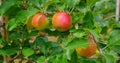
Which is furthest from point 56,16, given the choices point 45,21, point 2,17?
point 2,17

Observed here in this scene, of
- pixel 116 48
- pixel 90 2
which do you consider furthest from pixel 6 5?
pixel 116 48

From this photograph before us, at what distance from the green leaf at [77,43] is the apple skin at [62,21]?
0.10 metres

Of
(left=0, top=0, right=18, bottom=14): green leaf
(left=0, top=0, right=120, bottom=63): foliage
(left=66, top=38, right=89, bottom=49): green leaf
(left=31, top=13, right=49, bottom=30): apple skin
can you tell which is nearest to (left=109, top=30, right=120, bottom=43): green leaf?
(left=0, top=0, right=120, bottom=63): foliage

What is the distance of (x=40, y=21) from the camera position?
1197 mm

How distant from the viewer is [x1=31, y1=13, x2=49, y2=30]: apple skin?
3.93ft

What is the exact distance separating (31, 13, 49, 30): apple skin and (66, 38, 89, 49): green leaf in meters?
0.18

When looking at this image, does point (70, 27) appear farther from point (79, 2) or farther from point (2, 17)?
point (2, 17)

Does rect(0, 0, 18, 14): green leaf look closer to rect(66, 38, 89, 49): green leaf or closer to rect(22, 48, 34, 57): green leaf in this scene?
rect(22, 48, 34, 57): green leaf

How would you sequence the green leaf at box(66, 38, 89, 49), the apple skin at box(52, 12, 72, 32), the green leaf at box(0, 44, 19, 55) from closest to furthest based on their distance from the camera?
the green leaf at box(66, 38, 89, 49)
the apple skin at box(52, 12, 72, 32)
the green leaf at box(0, 44, 19, 55)

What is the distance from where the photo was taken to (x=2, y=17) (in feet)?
4.63

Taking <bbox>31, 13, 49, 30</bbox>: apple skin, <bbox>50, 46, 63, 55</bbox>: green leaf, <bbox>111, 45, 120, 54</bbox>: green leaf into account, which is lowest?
<bbox>50, 46, 63, 55</bbox>: green leaf

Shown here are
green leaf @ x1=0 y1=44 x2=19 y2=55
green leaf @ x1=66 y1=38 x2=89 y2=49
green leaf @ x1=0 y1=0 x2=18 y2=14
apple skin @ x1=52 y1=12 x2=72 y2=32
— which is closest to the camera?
green leaf @ x1=66 y1=38 x2=89 y2=49

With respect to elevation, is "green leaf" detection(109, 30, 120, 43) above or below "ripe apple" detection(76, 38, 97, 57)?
above

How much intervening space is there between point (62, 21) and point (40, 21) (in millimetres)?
79
